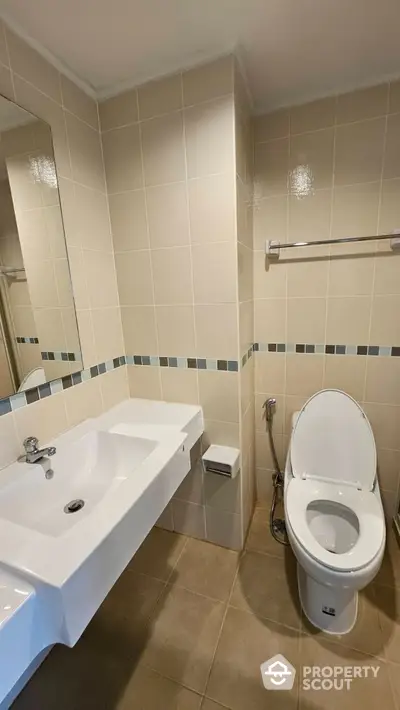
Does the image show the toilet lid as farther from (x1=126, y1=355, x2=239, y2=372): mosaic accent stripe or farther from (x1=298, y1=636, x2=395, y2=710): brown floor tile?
(x1=298, y1=636, x2=395, y2=710): brown floor tile

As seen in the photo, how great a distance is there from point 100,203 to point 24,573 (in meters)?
1.42

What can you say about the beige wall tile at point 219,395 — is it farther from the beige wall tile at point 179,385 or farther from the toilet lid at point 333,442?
the toilet lid at point 333,442

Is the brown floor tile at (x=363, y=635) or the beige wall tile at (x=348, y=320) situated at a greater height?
the beige wall tile at (x=348, y=320)

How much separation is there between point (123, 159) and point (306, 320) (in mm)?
1201

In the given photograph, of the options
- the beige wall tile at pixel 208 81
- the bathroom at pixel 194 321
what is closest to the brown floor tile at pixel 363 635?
the bathroom at pixel 194 321

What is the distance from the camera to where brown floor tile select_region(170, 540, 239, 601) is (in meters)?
1.42

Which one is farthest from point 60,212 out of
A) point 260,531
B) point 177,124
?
point 260,531

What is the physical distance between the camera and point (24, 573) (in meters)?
0.61

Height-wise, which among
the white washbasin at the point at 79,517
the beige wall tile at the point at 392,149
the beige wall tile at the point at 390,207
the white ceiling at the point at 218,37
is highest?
the white ceiling at the point at 218,37

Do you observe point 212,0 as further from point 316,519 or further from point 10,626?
point 316,519

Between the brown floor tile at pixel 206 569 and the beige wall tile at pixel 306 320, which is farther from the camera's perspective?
the beige wall tile at pixel 306 320

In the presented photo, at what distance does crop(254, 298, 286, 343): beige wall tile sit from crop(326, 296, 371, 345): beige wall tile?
238 millimetres

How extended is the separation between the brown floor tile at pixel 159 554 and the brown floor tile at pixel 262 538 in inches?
15.1

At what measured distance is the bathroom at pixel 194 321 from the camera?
1023 millimetres
